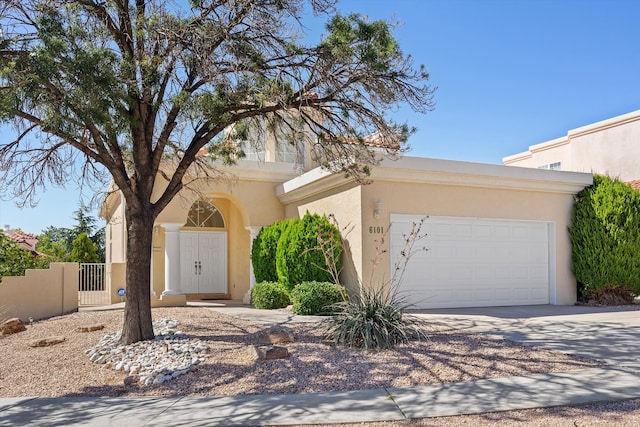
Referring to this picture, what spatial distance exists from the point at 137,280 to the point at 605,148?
20.0 m

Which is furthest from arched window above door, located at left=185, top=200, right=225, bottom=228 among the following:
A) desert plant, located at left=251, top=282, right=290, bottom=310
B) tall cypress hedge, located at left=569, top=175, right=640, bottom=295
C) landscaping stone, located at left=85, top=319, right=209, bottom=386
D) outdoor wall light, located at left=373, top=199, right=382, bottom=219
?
tall cypress hedge, located at left=569, top=175, right=640, bottom=295

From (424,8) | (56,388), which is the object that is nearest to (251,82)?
(424,8)

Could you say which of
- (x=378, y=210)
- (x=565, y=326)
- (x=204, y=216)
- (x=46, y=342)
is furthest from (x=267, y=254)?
(x=565, y=326)

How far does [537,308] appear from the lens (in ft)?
43.8

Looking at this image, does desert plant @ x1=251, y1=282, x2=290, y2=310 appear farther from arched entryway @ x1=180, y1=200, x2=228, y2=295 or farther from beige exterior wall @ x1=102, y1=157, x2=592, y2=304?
arched entryway @ x1=180, y1=200, x2=228, y2=295

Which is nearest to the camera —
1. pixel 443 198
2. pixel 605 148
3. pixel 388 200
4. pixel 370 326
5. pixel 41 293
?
pixel 370 326

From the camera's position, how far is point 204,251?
1797cm

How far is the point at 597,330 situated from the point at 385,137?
5310 mm

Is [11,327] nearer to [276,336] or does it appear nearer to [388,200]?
[276,336]

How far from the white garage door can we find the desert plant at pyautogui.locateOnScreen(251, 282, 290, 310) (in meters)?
3.08

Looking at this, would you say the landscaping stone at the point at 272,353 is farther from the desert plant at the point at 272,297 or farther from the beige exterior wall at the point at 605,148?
the beige exterior wall at the point at 605,148

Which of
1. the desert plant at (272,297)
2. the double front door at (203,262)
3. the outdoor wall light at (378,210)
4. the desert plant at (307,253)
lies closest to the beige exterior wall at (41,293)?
the double front door at (203,262)

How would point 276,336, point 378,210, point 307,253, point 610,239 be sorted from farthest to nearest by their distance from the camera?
point 610,239 < point 307,253 < point 378,210 < point 276,336

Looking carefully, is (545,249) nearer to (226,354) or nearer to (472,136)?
(472,136)
